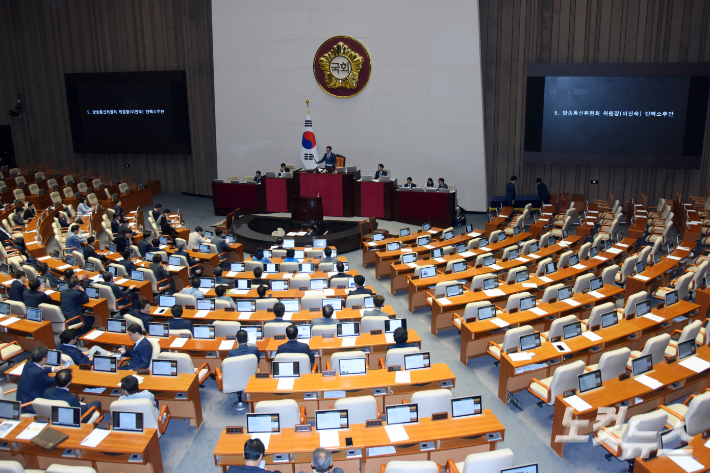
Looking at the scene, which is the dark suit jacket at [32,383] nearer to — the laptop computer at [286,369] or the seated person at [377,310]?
the laptop computer at [286,369]

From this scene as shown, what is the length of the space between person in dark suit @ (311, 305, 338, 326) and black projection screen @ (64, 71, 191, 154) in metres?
14.8

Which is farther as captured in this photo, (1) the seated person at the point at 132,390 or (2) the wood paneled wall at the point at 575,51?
(2) the wood paneled wall at the point at 575,51

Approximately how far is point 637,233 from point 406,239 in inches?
232

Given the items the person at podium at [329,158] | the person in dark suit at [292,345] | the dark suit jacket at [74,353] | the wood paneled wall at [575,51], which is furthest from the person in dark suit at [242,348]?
the wood paneled wall at [575,51]

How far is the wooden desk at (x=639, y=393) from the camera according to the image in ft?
19.3

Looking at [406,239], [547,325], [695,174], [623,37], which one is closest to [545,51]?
[623,37]

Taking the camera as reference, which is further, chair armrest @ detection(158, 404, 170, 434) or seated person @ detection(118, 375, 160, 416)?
chair armrest @ detection(158, 404, 170, 434)

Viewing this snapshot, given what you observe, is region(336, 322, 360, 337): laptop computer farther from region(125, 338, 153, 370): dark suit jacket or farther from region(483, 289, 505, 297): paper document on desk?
region(483, 289, 505, 297): paper document on desk

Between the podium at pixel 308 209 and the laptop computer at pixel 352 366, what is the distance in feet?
29.9

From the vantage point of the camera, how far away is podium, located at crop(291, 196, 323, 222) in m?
15.2

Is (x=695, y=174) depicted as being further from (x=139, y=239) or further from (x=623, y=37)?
(x=139, y=239)

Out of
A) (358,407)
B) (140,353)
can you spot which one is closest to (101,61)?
(140,353)

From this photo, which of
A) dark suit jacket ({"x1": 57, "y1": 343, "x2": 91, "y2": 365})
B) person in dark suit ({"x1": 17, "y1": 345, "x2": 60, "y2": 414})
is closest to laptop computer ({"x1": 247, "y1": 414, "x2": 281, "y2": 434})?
person in dark suit ({"x1": 17, "y1": 345, "x2": 60, "y2": 414})

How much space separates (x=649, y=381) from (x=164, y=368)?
582 centimetres
